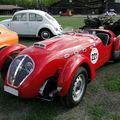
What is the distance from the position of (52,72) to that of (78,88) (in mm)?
608

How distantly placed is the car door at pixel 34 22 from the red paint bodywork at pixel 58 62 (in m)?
8.42

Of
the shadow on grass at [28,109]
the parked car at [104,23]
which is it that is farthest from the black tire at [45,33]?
the shadow on grass at [28,109]

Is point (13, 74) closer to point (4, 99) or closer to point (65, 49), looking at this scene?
point (4, 99)

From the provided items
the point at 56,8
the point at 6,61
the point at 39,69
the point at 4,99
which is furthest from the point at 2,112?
the point at 56,8

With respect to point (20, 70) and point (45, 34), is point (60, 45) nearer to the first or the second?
point (20, 70)

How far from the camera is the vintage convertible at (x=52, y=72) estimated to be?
4.96 m

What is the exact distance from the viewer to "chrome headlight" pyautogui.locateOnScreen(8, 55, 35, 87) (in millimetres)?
5043

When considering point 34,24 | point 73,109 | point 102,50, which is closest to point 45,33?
point 34,24

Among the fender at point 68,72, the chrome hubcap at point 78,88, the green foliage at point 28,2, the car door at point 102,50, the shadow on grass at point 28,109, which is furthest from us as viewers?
the green foliage at point 28,2

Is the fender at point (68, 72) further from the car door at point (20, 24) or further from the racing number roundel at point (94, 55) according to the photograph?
the car door at point (20, 24)

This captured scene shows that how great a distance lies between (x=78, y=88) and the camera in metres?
5.42

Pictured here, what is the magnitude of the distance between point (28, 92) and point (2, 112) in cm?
67

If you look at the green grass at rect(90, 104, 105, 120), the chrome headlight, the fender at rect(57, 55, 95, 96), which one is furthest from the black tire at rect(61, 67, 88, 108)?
the chrome headlight

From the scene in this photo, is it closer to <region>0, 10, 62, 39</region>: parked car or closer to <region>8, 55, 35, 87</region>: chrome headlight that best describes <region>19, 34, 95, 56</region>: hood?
<region>8, 55, 35, 87</region>: chrome headlight
